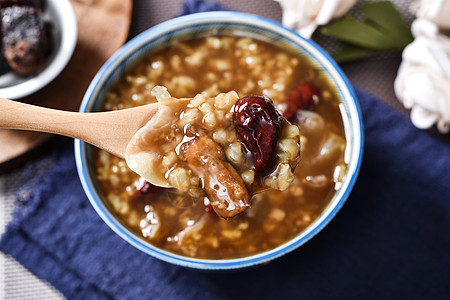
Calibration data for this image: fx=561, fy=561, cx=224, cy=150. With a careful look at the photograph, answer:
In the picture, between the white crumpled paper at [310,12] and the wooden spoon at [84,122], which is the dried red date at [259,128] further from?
the white crumpled paper at [310,12]

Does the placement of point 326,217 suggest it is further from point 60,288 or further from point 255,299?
point 60,288

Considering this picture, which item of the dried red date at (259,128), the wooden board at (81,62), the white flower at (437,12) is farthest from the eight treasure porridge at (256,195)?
the white flower at (437,12)

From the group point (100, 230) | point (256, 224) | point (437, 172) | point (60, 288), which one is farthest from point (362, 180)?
point (60, 288)

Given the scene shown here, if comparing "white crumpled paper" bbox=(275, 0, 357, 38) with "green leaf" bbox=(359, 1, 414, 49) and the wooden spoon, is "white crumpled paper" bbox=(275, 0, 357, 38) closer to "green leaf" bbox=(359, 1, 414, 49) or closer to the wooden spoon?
"green leaf" bbox=(359, 1, 414, 49)

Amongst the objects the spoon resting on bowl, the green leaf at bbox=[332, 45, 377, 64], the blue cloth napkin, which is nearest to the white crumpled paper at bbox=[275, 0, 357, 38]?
the green leaf at bbox=[332, 45, 377, 64]

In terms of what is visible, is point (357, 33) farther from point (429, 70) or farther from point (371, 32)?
point (429, 70)
